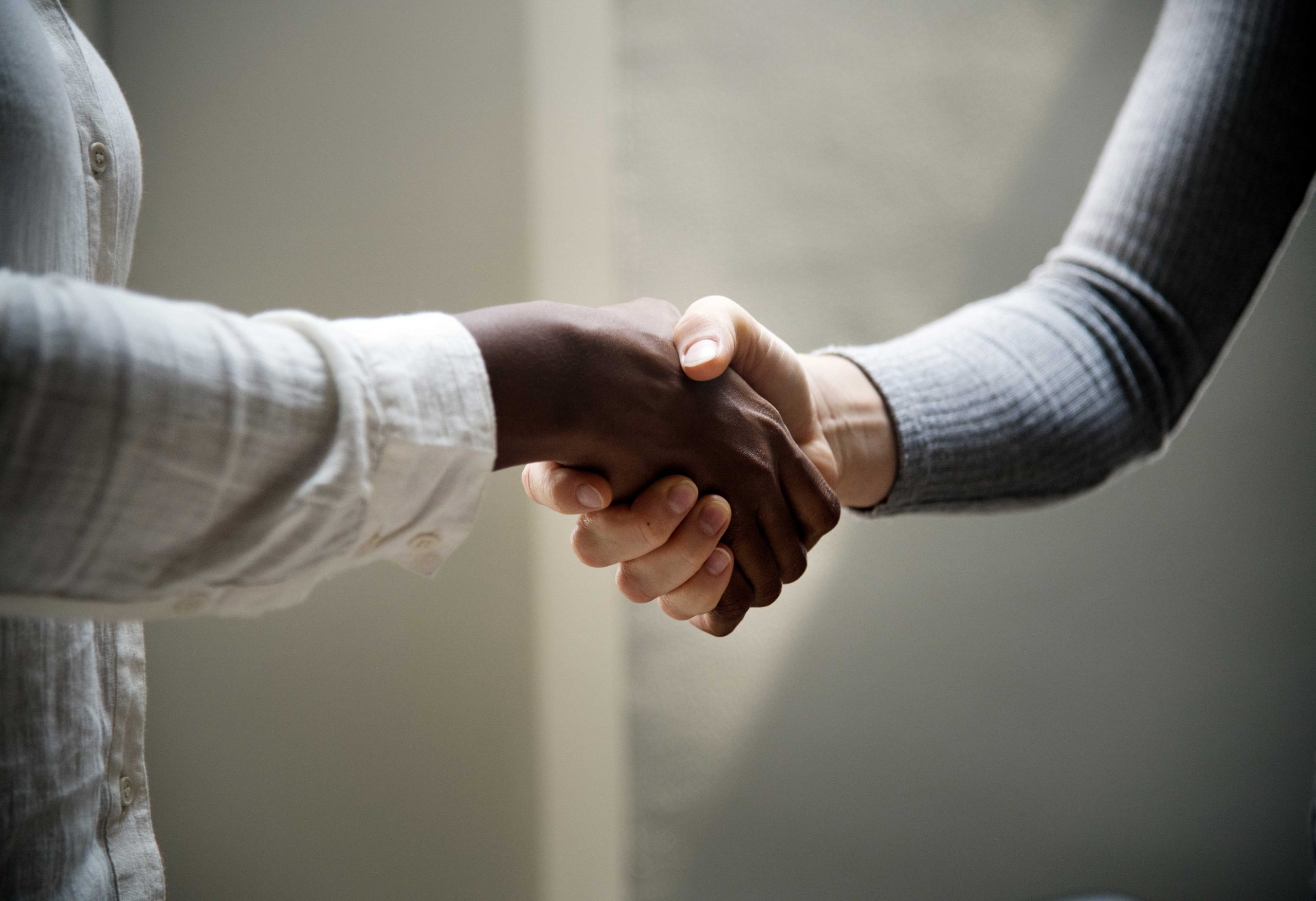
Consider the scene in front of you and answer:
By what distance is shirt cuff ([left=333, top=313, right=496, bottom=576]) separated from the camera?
0.44 m

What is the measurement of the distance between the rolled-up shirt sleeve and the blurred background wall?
1.92 feet

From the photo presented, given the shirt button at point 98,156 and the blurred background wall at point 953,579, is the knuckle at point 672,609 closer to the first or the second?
the blurred background wall at point 953,579

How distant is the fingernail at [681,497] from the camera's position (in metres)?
0.65

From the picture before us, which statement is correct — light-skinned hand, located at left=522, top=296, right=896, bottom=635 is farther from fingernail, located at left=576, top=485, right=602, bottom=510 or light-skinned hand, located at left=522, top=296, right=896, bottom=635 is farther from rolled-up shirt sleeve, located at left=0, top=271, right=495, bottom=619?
rolled-up shirt sleeve, located at left=0, top=271, right=495, bottom=619


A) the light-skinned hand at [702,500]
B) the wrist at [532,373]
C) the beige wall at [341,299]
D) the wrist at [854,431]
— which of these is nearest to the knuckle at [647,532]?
the light-skinned hand at [702,500]

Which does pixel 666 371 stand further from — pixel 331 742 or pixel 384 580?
pixel 331 742

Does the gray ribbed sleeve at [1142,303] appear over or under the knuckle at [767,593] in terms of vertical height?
over

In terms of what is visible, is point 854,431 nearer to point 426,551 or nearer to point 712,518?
point 712,518

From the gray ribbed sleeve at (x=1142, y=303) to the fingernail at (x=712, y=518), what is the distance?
0.80ft

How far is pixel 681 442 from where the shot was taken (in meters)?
0.65

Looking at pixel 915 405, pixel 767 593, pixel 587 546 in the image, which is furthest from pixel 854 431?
pixel 587 546

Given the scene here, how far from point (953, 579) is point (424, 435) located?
858 mm

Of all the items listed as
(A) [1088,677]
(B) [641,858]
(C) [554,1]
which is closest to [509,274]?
(C) [554,1]

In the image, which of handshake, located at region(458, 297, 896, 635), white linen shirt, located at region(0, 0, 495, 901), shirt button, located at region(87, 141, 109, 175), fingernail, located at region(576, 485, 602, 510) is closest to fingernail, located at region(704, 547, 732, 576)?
handshake, located at region(458, 297, 896, 635)
